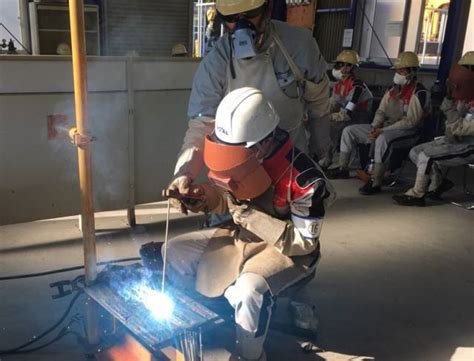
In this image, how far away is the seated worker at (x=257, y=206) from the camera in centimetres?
184

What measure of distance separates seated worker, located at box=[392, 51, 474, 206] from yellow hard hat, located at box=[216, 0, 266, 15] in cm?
312

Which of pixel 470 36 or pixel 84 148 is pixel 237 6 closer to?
pixel 84 148

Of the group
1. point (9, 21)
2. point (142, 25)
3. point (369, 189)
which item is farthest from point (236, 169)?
point (9, 21)

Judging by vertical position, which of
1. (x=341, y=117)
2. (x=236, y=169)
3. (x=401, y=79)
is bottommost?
(x=341, y=117)

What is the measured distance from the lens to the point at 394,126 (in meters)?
5.15

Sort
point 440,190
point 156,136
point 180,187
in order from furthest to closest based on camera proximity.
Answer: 1. point 440,190
2. point 156,136
3. point 180,187

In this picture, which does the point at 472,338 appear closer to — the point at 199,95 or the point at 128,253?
the point at 199,95

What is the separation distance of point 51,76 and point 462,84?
3.62m

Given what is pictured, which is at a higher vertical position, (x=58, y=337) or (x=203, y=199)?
(x=203, y=199)

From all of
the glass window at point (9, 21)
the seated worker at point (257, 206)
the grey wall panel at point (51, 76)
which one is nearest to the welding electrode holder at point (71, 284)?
the seated worker at point (257, 206)

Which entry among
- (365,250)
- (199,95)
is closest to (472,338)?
(365,250)

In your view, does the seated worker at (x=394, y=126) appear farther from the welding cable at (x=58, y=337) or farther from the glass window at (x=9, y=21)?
the glass window at (x=9, y=21)

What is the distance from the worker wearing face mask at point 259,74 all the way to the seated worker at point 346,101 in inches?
140

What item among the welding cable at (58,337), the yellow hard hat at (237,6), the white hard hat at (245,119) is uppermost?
the yellow hard hat at (237,6)
